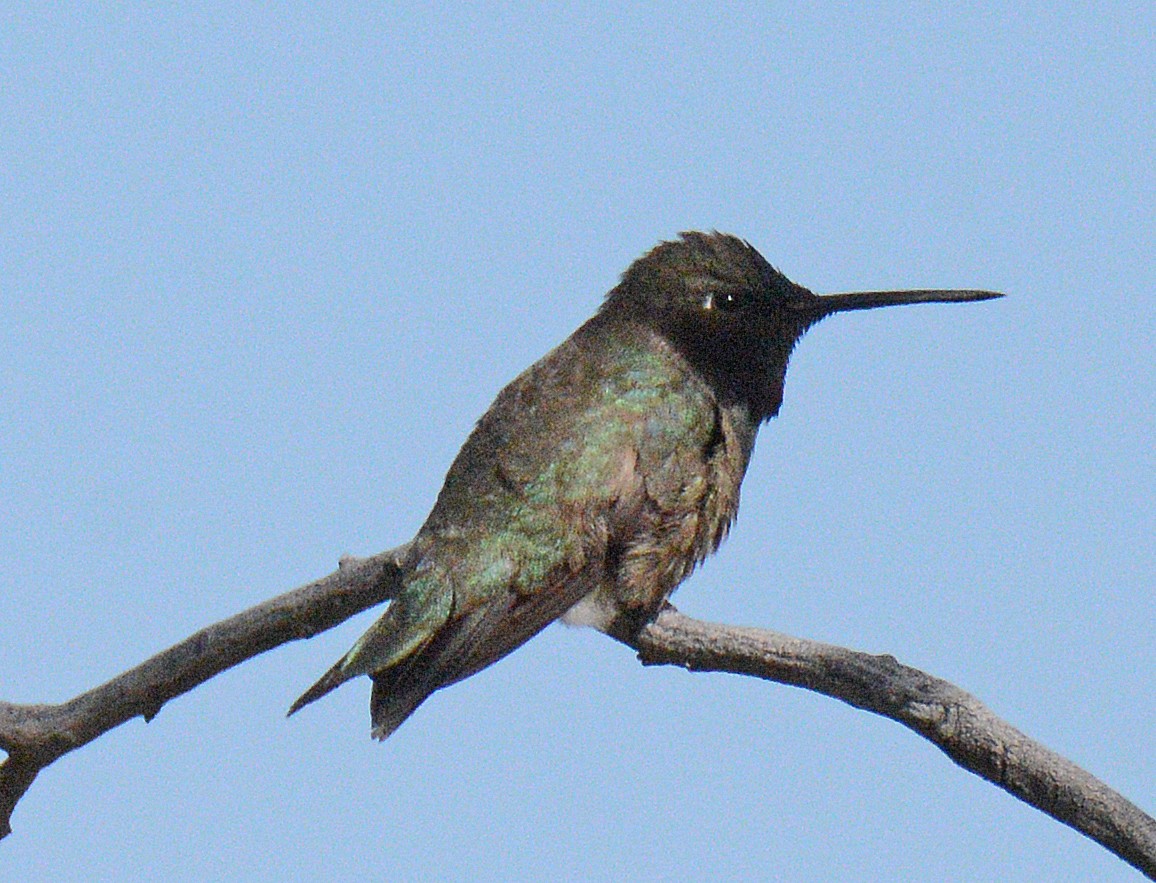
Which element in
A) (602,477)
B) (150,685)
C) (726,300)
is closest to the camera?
(150,685)

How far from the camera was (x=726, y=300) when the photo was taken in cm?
662

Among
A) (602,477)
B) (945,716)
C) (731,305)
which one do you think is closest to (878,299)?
(731,305)

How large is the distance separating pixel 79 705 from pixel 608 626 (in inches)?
71.3

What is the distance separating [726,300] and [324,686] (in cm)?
231

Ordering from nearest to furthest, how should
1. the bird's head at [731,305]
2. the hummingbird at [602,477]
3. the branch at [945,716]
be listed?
the branch at [945,716]
the hummingbird at [602,477]
the bird's head at [731,305]

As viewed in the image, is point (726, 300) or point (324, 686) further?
point (726, 300)

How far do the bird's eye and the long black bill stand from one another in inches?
9.7

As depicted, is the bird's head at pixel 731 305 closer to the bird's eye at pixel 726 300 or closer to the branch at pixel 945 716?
the bird's eye at pixel 726 300

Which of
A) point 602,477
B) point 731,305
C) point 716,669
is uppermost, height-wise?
point 731,305

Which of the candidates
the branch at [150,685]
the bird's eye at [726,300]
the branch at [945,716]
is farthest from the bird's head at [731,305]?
the branch at [150,685]

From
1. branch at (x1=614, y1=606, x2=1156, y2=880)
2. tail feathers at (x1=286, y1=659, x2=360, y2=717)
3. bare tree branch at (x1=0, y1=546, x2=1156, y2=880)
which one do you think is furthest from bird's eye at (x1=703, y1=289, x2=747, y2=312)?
tail feathers at (x1=286, y1=659, x2=360, y2=717)

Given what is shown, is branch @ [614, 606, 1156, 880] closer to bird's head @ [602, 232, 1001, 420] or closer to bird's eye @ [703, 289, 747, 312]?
bird's head @ [602, 232, 1001, 420]

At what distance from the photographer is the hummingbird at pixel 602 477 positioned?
5551 mm

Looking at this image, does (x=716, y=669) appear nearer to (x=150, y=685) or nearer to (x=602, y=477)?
(x=602, y=477)
